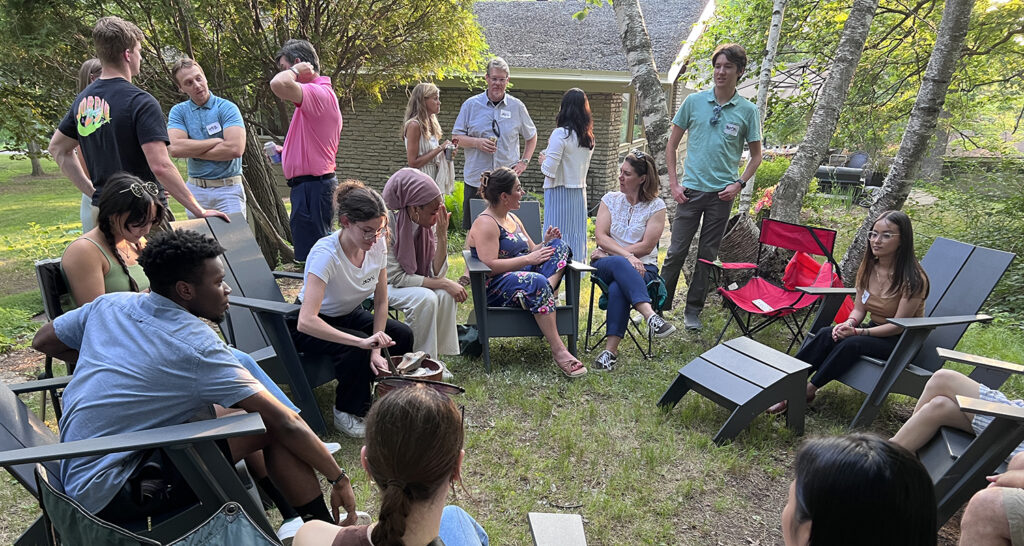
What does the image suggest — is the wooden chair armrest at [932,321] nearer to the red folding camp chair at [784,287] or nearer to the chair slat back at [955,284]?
Answer: the chair slat back at [955,284]

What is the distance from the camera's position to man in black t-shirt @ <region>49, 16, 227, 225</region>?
305 cm

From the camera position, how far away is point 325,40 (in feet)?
21.5

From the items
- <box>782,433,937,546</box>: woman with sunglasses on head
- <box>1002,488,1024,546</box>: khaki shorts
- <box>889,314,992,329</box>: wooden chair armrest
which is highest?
<box>782,433,937,546</box>: woman with sunglasses on head

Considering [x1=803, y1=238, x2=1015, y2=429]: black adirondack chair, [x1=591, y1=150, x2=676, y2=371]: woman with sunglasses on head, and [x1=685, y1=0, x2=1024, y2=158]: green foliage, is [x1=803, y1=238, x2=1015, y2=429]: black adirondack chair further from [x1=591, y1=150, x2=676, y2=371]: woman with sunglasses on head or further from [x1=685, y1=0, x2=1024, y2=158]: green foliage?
[x1=685, y1=0, x2=1024, y2=158]: green foliage

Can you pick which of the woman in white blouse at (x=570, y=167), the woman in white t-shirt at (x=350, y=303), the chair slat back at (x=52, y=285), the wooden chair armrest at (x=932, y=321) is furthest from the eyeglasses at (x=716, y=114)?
the chair slat back at (x=52, y=285)

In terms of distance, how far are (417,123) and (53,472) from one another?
3746 millimetres

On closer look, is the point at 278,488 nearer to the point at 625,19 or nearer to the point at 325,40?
the point at 625,19

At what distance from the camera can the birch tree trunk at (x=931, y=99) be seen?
15.6 ft

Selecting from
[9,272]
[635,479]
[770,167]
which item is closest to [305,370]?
[635,479]

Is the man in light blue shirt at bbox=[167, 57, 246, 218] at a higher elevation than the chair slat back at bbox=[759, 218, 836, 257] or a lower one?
higher

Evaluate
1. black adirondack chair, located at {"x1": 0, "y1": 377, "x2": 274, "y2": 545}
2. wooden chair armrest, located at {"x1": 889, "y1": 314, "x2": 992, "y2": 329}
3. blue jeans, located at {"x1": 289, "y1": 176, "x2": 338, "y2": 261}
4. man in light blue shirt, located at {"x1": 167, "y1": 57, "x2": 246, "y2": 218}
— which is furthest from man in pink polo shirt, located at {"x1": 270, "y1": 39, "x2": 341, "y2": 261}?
wooden chair armrest, located at {"x1": 889, "y1": 314, "x2": 992, "y2": 329}

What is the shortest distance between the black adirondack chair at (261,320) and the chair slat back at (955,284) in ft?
9.84

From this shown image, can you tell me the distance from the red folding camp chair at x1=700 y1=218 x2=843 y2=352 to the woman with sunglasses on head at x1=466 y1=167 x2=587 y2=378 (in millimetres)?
1137

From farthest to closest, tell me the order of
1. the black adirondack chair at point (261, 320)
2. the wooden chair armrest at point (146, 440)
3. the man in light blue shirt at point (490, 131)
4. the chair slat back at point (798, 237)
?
the man in light blue shirt at point (490, 131) < the chair slat back at point (798, 237) < the black adirondack chair at point (261, 320) < the wooden chair armrest at point (146, 440)
